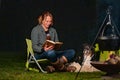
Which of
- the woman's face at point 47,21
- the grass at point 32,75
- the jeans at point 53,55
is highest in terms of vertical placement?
the woman's face at point 47,21

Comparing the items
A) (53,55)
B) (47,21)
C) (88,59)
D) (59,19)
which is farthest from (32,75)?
(59,19)

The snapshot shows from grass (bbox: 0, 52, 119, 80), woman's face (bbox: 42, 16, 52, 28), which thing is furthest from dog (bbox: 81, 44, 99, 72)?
woman's face (bbox: 42, 16, 52, 28)

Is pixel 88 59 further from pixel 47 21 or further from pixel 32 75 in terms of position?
pixel 32 75

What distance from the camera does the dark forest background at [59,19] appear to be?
617 inches

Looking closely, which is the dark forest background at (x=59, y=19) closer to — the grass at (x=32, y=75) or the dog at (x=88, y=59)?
the dog at (x=88, y=59)

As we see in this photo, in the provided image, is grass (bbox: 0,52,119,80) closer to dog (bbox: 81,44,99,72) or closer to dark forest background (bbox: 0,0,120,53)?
dog (bbox: 81,44,99,72)

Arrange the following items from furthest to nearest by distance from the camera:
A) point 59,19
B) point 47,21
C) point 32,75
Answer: point 59,19 → point 47,21 → point 32,75

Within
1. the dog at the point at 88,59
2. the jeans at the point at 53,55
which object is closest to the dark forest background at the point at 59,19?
the dog at the point at 88,59

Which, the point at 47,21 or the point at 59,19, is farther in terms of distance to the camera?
the point at 59,19

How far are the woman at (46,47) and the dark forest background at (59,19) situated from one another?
447 centimetres

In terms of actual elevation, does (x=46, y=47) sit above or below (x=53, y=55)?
above

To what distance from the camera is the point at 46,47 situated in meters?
10.4

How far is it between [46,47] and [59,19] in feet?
19.7

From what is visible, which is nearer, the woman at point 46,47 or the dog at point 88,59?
the woman at point 46,47
